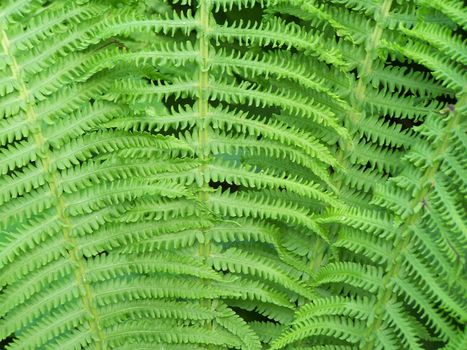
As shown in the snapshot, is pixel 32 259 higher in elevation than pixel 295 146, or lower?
lower

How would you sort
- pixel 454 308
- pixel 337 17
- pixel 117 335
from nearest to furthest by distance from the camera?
pixel 454 308 < pixel 337 17 < pixel 117 335

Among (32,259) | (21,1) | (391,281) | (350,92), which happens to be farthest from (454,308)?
(21,1)

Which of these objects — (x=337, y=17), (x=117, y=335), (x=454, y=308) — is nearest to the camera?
(x=454, y=308)

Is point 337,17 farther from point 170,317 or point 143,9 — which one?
point 170,317

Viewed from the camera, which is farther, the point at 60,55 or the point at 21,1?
the point at 60,55

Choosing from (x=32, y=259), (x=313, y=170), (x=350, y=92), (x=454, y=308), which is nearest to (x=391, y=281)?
(x=454, y=308)

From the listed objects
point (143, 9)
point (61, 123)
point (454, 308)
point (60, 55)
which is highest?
point (143, 9)
